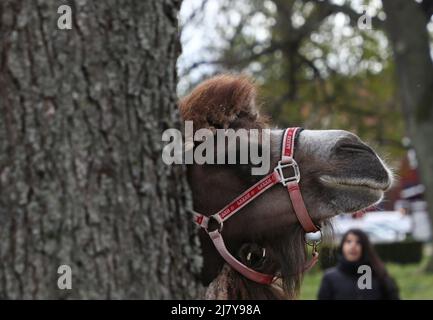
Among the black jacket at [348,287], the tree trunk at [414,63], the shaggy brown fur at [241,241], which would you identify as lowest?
the black jacket at [348,287]

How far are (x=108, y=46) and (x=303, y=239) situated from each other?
1635 millimetres

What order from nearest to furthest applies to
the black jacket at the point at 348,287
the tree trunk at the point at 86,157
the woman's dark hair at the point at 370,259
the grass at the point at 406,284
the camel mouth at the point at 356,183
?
1. the tree trunk at the point at 86,157
2. the camel mouth at the point at 356,183
3. the black jacket at the point at 348,287
4. the woman's dark hair at the point at 370,259
5. the grass at the point at 406,284

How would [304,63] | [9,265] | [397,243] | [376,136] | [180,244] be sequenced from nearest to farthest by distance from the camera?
[9,265]
[180,244]
[304,63]
[376,136]
[397,243]

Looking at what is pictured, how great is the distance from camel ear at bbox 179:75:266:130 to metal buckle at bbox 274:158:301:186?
0.97 ft

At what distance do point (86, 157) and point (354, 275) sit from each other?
5684mm

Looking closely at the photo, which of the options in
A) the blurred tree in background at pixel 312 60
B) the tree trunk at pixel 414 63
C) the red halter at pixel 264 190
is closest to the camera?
the red halter at pixel 264 190

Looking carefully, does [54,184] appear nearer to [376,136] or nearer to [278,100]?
[278,100]

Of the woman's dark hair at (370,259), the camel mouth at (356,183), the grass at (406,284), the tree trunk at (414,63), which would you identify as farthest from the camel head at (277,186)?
the tree trunk at (414,63)

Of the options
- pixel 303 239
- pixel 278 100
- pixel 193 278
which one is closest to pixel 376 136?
pixel 278 100

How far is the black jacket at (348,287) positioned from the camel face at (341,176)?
13.0 ft

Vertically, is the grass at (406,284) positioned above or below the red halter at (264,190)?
below

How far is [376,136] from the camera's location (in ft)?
62.9

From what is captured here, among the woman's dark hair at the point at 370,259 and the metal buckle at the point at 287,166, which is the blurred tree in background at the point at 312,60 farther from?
the metal buckle at the point at 287,166

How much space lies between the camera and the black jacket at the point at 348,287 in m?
7.32
